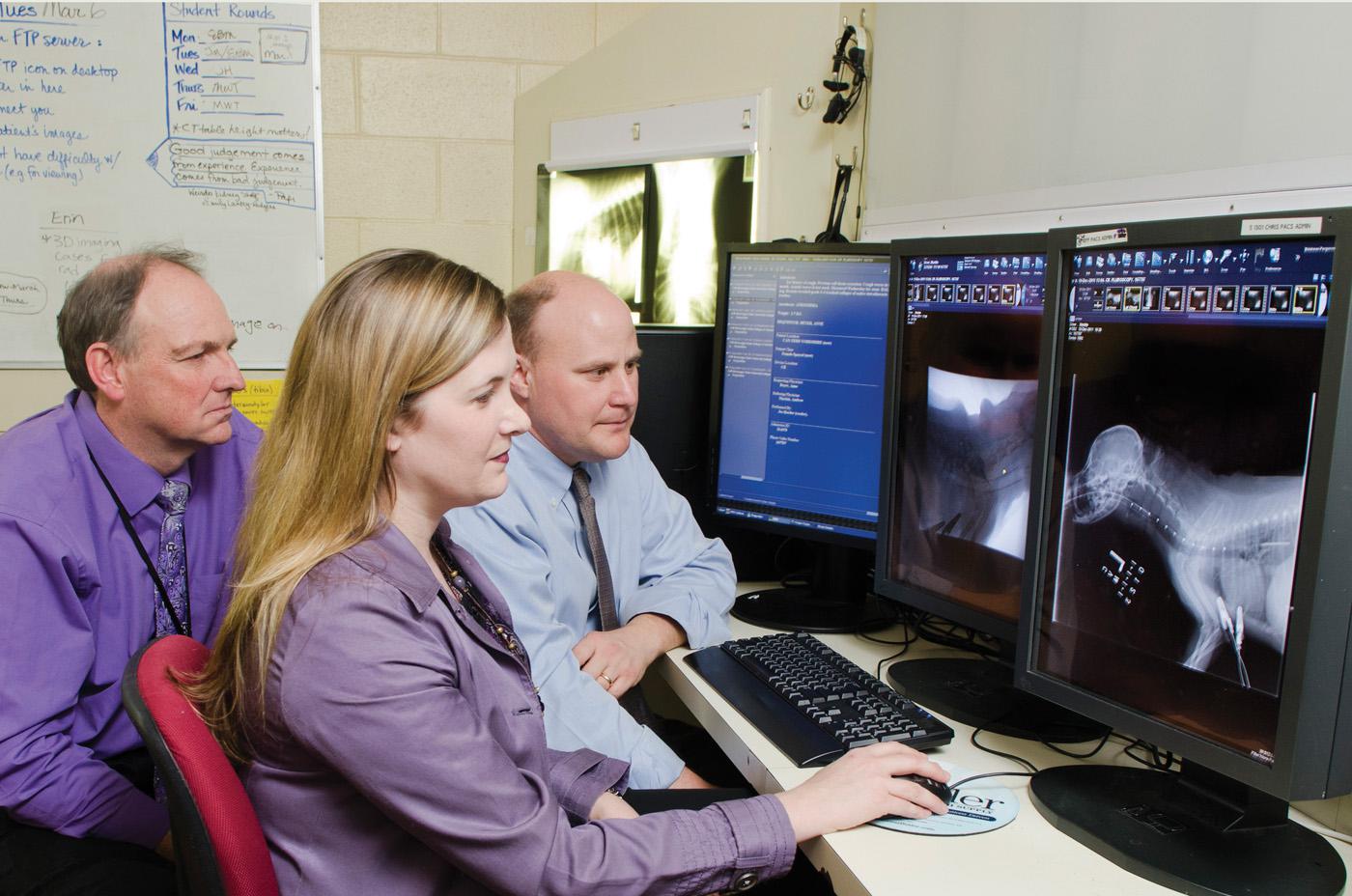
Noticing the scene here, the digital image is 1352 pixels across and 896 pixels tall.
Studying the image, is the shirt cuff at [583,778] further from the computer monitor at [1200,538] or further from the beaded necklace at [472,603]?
the computer monitor at [1200,538]

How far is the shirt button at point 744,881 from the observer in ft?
3.34

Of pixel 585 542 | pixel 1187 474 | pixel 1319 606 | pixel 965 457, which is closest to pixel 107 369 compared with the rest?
pixel 585 542

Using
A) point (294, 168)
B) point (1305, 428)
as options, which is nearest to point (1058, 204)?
point (1305, 428)

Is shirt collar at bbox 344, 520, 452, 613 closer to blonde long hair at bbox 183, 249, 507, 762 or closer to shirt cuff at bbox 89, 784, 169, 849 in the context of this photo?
blonde long hair at bbox 183, 249, 507, 762

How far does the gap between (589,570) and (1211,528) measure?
959 millimetres

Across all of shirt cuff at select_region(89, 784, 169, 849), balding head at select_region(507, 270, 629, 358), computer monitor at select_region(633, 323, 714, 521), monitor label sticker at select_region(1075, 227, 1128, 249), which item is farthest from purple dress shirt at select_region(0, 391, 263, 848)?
monitor label sticker at select_region(1075, 227, 1128, 249)

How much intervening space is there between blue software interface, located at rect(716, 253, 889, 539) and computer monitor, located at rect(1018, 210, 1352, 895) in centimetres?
52

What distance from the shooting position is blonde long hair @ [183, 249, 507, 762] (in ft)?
3.15

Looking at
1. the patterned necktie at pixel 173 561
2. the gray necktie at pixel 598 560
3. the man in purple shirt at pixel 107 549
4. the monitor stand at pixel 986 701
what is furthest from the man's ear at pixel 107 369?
the monitor stand at pixel 986 701

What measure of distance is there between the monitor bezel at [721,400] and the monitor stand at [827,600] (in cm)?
5

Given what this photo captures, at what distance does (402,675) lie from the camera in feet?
2.87

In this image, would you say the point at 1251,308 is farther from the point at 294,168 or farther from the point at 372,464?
the point at 294,168

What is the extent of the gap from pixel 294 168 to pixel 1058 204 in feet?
6.80

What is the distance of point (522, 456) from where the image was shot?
5.22 feet
